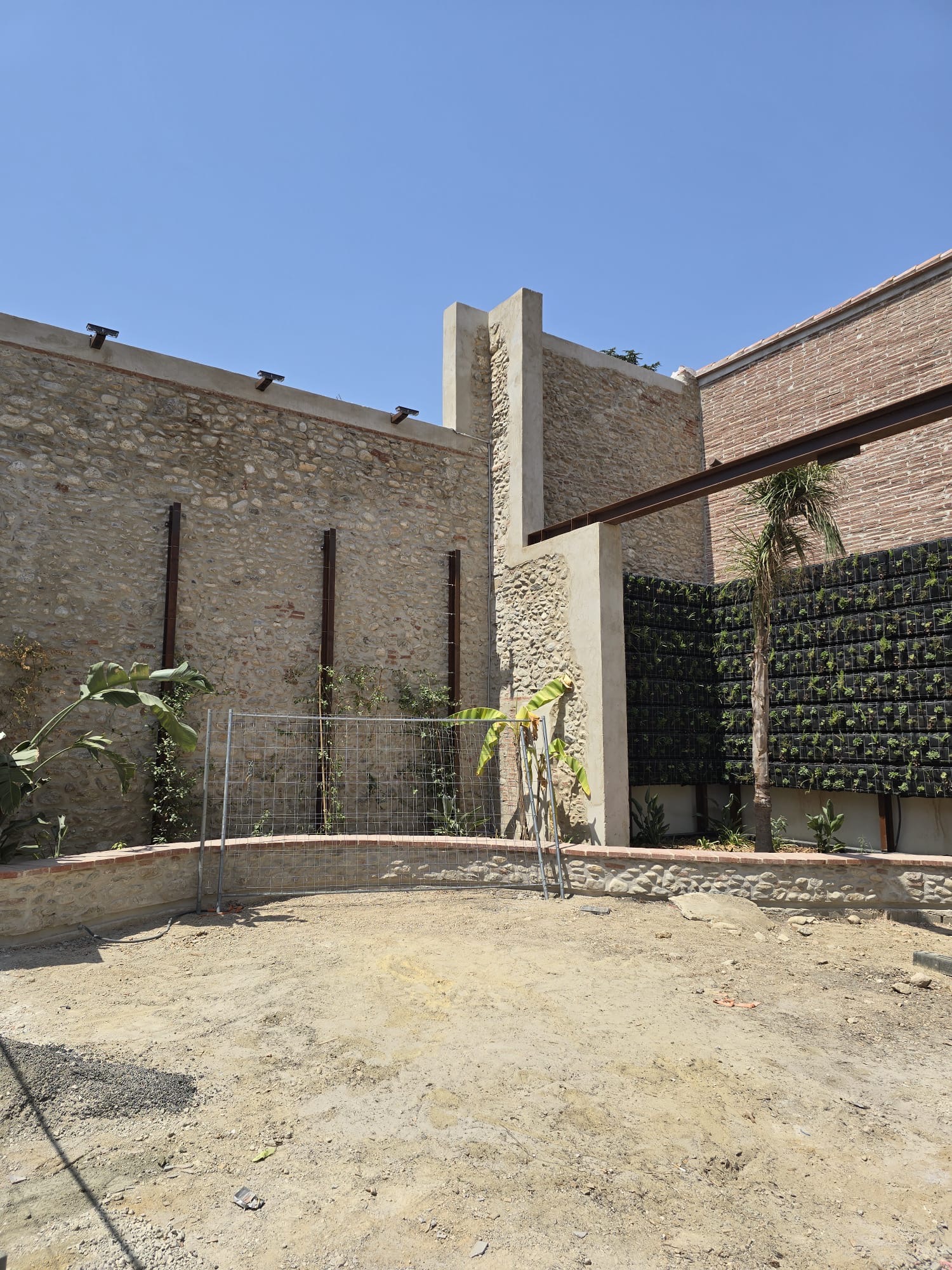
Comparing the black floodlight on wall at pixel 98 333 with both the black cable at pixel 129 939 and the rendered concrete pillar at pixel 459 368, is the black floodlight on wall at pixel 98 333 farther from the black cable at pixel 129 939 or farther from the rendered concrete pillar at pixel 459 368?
the black cable at pixel 129 939

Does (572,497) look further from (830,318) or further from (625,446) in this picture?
(830,318)

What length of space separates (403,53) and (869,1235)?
9318mm

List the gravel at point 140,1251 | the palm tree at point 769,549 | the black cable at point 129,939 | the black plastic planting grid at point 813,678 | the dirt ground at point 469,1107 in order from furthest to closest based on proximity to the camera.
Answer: the black plastic planting grid at point 813,678
the palm tree at point 769,549
the black cable at point 129,939
the dirt ground at point 469,1107
the gravel at point 140,1251

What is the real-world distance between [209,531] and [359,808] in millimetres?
4141

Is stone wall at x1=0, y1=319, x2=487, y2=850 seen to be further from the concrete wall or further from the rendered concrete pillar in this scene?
the concrete wall

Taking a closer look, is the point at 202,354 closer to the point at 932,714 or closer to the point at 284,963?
the point at 284,963

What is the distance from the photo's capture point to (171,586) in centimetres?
938

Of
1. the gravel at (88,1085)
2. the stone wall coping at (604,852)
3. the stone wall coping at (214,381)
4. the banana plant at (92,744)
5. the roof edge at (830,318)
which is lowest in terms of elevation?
the gravel at (88,1085)

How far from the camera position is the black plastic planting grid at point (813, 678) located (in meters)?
9.01

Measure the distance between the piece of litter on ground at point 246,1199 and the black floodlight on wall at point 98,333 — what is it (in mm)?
9096

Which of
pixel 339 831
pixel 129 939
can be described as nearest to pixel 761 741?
pixel 339 831

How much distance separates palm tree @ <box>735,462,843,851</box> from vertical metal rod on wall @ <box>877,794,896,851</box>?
4.59ft

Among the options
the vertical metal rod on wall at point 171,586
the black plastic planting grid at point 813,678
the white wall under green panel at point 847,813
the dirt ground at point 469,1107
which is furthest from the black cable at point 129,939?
the white wall under green panel at point 847,813

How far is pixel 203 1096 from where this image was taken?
375 cm
